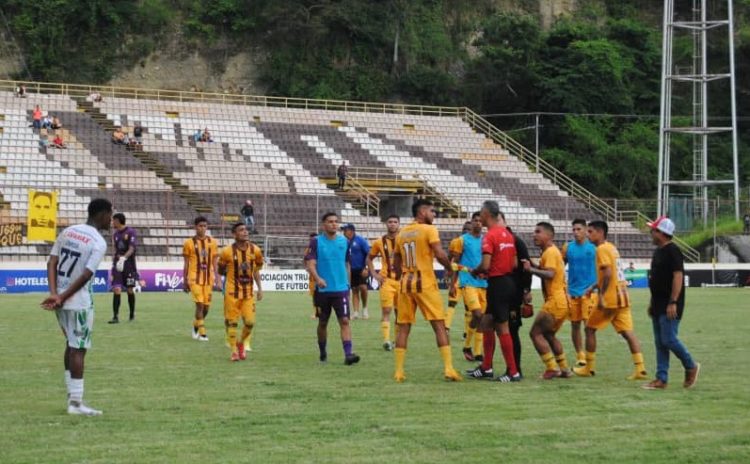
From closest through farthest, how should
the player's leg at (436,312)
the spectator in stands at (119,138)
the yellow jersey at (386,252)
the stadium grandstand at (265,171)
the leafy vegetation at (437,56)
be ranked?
the player's leg at (436,312) < the yellow jersey at (386,252) < the stadium grandstand at (265,171) < the spectator in stands at (119,138) < the leafy vegetation at (437,56)

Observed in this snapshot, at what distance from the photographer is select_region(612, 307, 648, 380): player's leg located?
1411cm

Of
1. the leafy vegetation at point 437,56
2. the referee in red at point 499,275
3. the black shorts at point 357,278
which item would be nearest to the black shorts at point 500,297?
the referee in red at point 499,275

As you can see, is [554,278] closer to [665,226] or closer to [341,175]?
[665,226]

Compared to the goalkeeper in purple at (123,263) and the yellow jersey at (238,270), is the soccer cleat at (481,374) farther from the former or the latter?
the goalkeeper in purple at (123,263)

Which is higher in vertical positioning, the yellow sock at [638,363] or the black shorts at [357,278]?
the black shorts at [357,278]

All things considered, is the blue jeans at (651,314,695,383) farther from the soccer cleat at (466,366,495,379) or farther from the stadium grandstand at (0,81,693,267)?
the stadium grandstand at (0,81,693,267)

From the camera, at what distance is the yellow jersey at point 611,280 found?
14422mm

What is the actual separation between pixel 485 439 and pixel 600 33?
222 ft

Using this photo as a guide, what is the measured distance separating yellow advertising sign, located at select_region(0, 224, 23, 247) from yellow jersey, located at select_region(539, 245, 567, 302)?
28.5 m

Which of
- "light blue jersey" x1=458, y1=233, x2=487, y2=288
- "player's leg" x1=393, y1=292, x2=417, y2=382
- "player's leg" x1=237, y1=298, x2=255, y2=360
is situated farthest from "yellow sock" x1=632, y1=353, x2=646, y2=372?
"player's leg" x1=237, y1=298, x2=255, y2=360

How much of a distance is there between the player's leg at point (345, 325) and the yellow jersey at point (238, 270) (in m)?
1.50

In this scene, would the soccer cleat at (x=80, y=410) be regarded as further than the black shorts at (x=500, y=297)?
No

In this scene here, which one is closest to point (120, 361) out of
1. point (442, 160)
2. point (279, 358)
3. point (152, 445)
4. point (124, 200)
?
point (279, 358)

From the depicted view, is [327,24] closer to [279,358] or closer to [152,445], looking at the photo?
[279,358]
